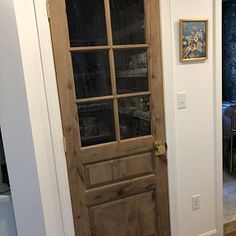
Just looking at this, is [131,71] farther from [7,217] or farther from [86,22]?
[7,217]

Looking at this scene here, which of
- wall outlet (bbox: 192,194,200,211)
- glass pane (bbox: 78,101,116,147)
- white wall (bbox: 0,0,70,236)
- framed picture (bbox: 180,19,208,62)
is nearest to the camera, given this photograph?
white wall (bbox: 0,0,70,236)

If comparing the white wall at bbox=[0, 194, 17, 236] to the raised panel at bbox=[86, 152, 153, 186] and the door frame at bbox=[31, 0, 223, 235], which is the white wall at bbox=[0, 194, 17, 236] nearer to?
the door frame at bbox=[31, 0, 223, 235]

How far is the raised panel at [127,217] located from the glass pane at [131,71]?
751 mm

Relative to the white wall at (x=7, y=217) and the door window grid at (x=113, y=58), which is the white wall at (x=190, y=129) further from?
the white wall at (x=7, y=217)

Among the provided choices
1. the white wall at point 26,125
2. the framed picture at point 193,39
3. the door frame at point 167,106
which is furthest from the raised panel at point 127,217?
the framed picture at point 193,39

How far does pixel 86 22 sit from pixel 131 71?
0.41 metres

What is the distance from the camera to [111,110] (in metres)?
1.60

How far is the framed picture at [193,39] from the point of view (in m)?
1.66

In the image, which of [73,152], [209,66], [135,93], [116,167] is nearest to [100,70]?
[135,93]

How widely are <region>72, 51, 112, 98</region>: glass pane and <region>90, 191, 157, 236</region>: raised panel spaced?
76 centimetres

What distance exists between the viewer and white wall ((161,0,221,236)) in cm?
166

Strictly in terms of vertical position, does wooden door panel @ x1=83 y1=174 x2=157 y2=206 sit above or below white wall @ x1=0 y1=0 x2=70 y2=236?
below

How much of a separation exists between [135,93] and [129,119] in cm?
18

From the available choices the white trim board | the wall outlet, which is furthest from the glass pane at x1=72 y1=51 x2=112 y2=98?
the wall outlet
